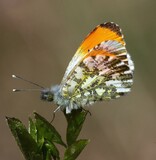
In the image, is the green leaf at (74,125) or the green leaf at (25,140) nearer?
the green leaf at (25,140)

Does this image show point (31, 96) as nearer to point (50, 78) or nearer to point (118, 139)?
point (50, 78)

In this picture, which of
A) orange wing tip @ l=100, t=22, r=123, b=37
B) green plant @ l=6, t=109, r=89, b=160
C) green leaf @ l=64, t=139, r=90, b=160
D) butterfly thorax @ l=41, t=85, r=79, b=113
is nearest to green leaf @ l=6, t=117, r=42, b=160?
green plant @ l=6, t=109, r=89, b=160

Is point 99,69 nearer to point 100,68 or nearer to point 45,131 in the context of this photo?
A: point 100,68

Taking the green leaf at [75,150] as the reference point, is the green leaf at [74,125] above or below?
above

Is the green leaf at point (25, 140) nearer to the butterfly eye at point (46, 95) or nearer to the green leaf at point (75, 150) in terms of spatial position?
the green leaf at point (75, 150)

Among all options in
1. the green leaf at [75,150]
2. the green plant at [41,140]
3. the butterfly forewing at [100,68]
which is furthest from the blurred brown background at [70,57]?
the green leaf at [75,150]

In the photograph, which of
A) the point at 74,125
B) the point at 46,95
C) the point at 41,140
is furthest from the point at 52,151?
the point at 46,95

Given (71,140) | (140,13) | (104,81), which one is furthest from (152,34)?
(71,140)
